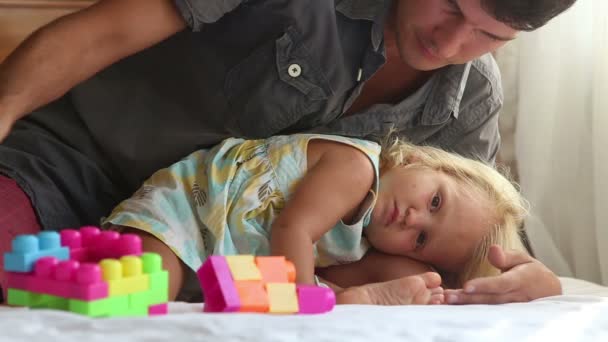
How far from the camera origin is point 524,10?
51.3 inches

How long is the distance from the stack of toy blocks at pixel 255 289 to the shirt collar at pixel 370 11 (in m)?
0.63

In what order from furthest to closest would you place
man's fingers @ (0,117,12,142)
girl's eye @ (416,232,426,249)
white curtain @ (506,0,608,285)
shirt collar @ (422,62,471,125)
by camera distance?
white curtain @ (506,0,608,285) → shirt collar @ (422,62,471,125) → girl's eye @ (416,232,426,249) → man's fingers @ (0,117,12,142)

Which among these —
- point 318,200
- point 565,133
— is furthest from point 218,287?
point 565,133

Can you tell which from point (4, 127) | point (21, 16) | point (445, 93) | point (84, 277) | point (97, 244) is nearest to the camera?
point (84, 277)

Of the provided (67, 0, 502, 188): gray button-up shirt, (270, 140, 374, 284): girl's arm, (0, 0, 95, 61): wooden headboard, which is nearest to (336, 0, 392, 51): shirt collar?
(67, 0, 502, 188): gray button-up shirt

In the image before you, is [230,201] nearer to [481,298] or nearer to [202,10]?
[202,10]

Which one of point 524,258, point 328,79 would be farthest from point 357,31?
point 524,258

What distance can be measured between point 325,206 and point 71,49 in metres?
0.46

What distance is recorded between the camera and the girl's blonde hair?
1572 mm

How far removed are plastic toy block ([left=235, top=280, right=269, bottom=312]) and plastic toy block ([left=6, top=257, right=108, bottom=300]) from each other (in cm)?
17

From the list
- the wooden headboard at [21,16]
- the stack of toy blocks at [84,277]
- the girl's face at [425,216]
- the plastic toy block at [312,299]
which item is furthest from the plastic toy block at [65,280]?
the wooden headboard at [21,16]

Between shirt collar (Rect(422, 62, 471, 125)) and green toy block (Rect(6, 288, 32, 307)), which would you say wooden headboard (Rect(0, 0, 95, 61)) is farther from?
green toy block (Rect(6, 288, 32, 307))

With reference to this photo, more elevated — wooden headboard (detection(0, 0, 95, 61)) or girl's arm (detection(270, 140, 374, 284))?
wooden headboard (detection(0, 0, 95, 61))

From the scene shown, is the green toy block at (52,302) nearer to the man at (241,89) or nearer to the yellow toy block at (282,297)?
the yellow toy block at (282,297)
